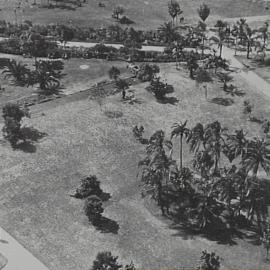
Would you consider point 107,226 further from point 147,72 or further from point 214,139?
point 147,72

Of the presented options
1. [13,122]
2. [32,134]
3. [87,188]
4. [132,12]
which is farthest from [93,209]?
[132,12]

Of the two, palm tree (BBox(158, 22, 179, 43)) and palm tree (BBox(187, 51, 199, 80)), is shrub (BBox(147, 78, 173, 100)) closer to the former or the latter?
palm tree (BBox(187, 51, 199, 80))

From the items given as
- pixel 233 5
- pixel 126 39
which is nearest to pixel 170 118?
pixel 126 39

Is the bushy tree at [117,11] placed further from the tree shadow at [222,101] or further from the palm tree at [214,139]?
the palm tree at [214,139]

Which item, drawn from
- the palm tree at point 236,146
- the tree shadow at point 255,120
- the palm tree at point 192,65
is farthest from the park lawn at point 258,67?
the palm tree at point 236,146

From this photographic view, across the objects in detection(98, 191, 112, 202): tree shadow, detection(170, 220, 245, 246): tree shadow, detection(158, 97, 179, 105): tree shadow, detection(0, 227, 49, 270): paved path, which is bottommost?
detection(0, 227, 49, 270): paved path

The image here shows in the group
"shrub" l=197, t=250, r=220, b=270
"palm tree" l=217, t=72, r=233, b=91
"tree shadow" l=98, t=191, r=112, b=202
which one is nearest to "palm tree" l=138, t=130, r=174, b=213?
"tree shadow" l=98, t=191, r=112, b=202
